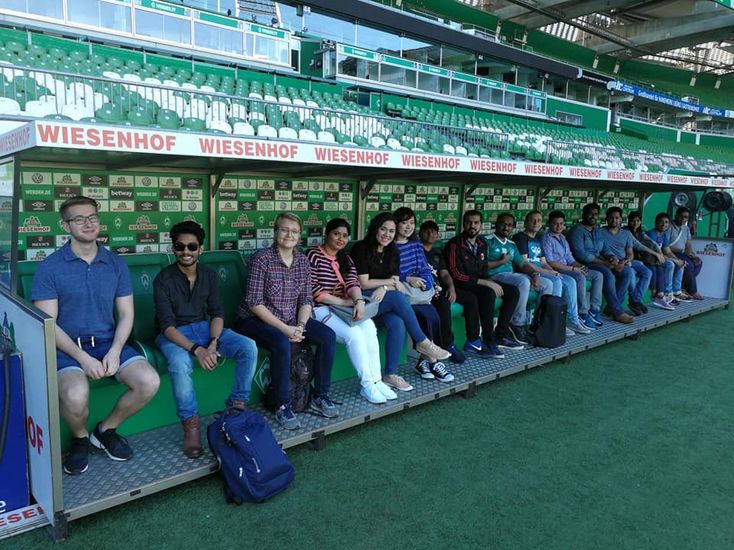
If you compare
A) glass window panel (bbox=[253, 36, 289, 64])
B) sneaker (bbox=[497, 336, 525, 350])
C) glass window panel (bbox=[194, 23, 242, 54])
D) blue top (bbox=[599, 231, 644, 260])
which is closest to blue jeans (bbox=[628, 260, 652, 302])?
blue top (bbox=[599, 231, 644, 260])

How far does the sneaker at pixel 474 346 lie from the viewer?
183 inches

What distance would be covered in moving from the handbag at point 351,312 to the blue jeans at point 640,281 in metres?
4.40

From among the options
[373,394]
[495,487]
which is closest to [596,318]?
[373,394]

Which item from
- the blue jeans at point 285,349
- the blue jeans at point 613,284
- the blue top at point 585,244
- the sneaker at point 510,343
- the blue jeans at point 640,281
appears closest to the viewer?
the blue jeans at point 285,349

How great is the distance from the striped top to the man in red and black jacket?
129 cm

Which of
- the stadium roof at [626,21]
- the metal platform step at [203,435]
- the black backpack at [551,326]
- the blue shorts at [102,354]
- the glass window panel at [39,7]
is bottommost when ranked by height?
the metal platform step at [203,435]

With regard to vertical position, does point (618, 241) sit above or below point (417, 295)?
above

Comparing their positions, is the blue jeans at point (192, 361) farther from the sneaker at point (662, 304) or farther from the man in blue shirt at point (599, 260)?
the sneaker at point (662, 304)

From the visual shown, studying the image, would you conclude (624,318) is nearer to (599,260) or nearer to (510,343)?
(599,260)

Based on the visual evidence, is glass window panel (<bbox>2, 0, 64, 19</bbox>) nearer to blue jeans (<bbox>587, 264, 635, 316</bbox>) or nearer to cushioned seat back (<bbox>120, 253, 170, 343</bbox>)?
cushioned seat back (<bbox>120, 253, 170, 343</bbox>)

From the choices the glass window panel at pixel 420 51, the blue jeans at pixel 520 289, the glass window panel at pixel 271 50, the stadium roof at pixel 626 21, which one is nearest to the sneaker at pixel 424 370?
the blue jeans at pixel 520 289

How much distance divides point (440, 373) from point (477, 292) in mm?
1095

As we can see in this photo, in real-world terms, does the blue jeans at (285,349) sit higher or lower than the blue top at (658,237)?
lower

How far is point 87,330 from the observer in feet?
8.61
